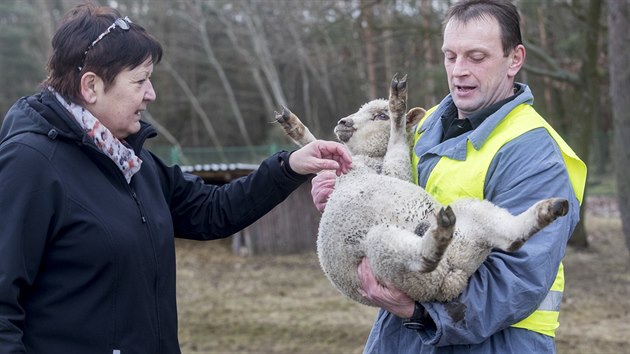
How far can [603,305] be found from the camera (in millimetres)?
11688

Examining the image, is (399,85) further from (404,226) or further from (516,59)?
(404,226)

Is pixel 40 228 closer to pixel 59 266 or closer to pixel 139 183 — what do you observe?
pixel 59 266

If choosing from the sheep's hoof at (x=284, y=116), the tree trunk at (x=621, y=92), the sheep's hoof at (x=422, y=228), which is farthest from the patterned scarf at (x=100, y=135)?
the tree trunk at (x=621, y=92)

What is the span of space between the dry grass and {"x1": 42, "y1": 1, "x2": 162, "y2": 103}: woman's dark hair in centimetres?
704

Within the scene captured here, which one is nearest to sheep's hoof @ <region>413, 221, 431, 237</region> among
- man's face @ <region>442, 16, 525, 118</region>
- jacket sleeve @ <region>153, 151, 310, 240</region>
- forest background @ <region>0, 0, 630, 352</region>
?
man's face @ <region>442, 16, 525, 118</region>

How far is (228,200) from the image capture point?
165 inches

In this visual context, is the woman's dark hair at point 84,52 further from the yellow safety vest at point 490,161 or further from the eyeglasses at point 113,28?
the yellow safety vest at point 490,161

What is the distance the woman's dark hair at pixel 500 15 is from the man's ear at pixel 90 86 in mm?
1597

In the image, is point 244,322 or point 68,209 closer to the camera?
point 68,209

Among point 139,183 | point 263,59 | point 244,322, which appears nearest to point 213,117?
point 263,59

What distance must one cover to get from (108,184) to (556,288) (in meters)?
1.96

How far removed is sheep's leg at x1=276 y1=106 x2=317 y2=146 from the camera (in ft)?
13.4

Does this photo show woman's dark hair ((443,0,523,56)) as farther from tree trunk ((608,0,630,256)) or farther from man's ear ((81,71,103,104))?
tree trunk ((608,0,630,256))

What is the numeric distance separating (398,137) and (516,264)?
1097mm
